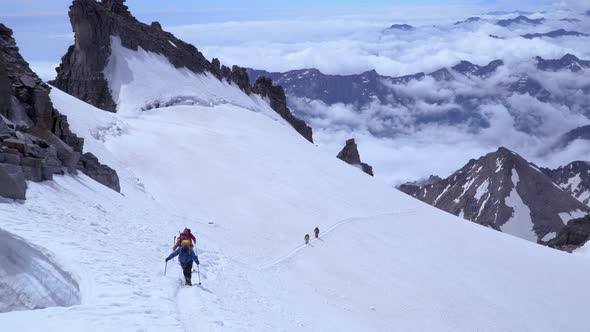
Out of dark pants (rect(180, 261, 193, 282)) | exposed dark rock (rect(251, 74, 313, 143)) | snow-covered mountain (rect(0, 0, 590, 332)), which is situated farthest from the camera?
exposed dark rock (rect(251, 74, 313, 143))

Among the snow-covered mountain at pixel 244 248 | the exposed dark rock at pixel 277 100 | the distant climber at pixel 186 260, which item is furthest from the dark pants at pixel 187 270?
the exposed dark rock at pixel 277 100

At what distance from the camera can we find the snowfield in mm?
12352

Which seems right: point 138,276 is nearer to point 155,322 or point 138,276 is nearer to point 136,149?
point 155,322

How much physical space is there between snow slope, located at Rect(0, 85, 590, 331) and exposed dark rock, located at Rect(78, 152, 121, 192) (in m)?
1.39

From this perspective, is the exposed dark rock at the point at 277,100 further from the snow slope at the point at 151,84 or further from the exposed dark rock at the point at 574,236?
the exposed dark rock at the point at 574,236

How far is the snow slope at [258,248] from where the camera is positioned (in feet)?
41.7

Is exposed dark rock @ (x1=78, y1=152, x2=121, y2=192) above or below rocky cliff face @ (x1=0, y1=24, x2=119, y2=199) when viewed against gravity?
below

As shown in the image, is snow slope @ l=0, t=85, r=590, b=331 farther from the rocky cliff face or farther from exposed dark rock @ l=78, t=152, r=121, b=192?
exposed dark rock @ l=78, t=152, r=121, b=192

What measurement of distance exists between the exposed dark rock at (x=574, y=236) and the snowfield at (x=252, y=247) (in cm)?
2842

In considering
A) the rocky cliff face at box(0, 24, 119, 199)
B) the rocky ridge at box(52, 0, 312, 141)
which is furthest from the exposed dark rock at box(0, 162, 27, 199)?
the rocky ridge at box(52, 0, 312, 141)

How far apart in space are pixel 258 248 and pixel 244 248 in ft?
3.28

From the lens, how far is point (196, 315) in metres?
12.2

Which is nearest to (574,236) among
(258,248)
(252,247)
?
(258,248)

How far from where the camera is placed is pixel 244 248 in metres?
27.0
